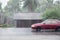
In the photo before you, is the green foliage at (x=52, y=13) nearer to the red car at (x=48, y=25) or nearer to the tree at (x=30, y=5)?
the red car at (x=48, y=25)

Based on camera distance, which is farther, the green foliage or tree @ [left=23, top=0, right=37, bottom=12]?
tree @ [left=23, top=0, right=37, bottom=12]

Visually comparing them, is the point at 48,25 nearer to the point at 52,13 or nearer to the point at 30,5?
the point at 52,13

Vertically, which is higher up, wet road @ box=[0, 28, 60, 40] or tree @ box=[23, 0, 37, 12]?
tree @ box=[23, 0, 37, 12]

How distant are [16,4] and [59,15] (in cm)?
2419

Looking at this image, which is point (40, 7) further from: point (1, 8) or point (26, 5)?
point (1, 8)

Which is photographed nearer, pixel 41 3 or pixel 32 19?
pixel 32 19

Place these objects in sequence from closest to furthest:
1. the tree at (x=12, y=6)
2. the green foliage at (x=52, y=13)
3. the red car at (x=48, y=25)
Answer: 1. the red car at (x=48, y=25)
2. the green foliage at (x=52, y=13)
3. the tree at (x=12, y=6)

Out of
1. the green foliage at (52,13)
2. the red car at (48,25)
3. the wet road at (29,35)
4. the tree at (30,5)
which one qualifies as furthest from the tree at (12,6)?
the wet road at (29,35)

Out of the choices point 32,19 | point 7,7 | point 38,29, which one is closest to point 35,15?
point 32,19

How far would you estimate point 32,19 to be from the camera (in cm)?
4075

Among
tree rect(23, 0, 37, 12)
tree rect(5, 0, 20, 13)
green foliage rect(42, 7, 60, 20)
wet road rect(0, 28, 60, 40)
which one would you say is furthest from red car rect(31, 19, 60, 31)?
tree rect(5, 0, 20, 13)

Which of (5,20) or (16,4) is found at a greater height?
(16,4)

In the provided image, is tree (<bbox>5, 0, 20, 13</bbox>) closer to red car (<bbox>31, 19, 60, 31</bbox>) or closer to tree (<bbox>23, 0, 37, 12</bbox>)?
tree (<bbox>23, 0, 37, 12</bbox>)

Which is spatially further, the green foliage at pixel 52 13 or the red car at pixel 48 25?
the green foliage at pixel 52 13
